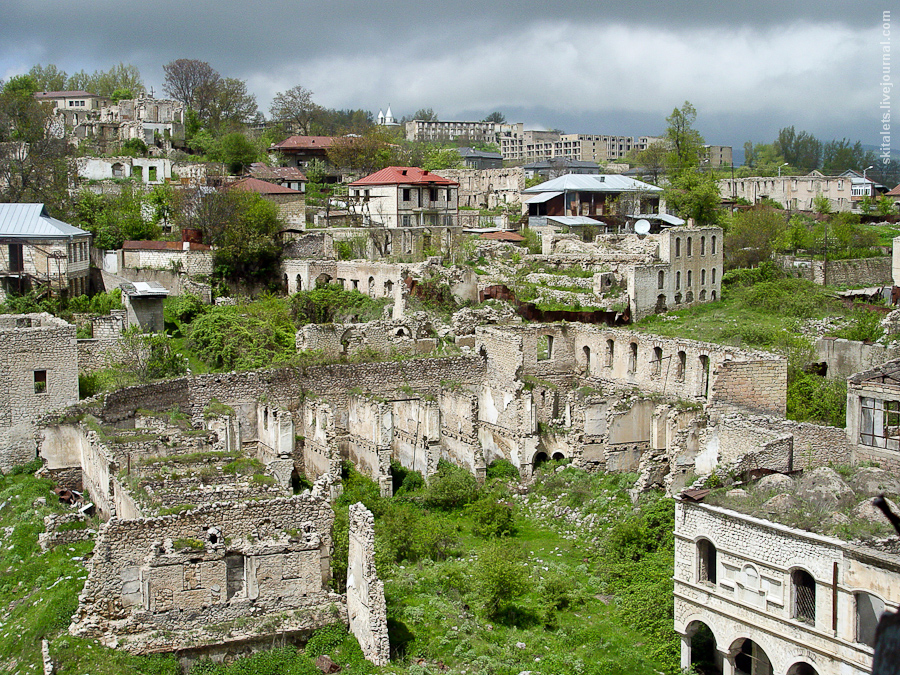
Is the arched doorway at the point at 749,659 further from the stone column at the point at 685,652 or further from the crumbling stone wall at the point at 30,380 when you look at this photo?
the crumbling stone wall at the point at 30,380

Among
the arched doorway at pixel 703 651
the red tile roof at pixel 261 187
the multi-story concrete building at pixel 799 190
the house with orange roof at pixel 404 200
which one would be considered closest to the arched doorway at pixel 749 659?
the arched doorway at pixel 703 651

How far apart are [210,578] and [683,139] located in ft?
161

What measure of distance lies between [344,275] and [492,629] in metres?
22.3

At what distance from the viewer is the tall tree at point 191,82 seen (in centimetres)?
7319

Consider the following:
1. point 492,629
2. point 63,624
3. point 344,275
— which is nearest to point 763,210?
point 344,275

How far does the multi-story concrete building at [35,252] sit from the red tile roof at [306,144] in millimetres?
30529

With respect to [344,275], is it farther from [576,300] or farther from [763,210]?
[763,210]

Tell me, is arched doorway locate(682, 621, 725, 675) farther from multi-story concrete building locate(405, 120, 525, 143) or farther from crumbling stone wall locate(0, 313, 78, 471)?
multi-story concrete building locate(405, 120, 525, 143)

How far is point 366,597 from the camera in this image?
14.1 metres

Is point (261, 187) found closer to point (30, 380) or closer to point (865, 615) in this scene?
point (30, 380)

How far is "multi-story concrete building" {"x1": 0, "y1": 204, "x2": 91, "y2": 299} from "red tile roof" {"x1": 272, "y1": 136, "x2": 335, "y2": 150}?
100 ft

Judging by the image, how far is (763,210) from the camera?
47.4 meters

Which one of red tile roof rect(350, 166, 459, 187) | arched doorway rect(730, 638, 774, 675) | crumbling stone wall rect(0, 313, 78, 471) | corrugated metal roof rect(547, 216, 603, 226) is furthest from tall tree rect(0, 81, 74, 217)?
arched doorway rect(730, 638, 774, 675)

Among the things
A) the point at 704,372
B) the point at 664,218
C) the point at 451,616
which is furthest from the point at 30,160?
the point at 451,616
